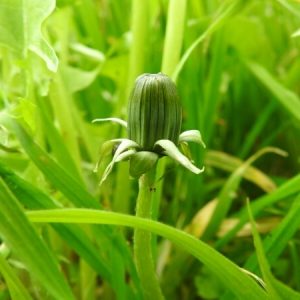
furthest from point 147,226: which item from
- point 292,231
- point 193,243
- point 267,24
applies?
point 267,24

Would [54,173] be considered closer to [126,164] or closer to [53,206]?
[53,206]

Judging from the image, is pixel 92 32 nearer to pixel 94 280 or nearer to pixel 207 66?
pixel 207 66

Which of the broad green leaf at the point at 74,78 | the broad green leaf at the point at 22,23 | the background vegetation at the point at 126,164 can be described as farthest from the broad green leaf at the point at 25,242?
the broad green leaf at the point at 74,78

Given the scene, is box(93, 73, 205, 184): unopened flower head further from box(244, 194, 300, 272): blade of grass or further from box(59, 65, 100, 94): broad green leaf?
box(59, 65, 100, 94): broad green leaf

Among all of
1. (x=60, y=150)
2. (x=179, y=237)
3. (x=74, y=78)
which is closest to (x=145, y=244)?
(x=179, y=237)

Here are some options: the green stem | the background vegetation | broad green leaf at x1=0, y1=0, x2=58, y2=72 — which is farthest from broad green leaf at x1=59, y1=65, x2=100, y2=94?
the green stem
